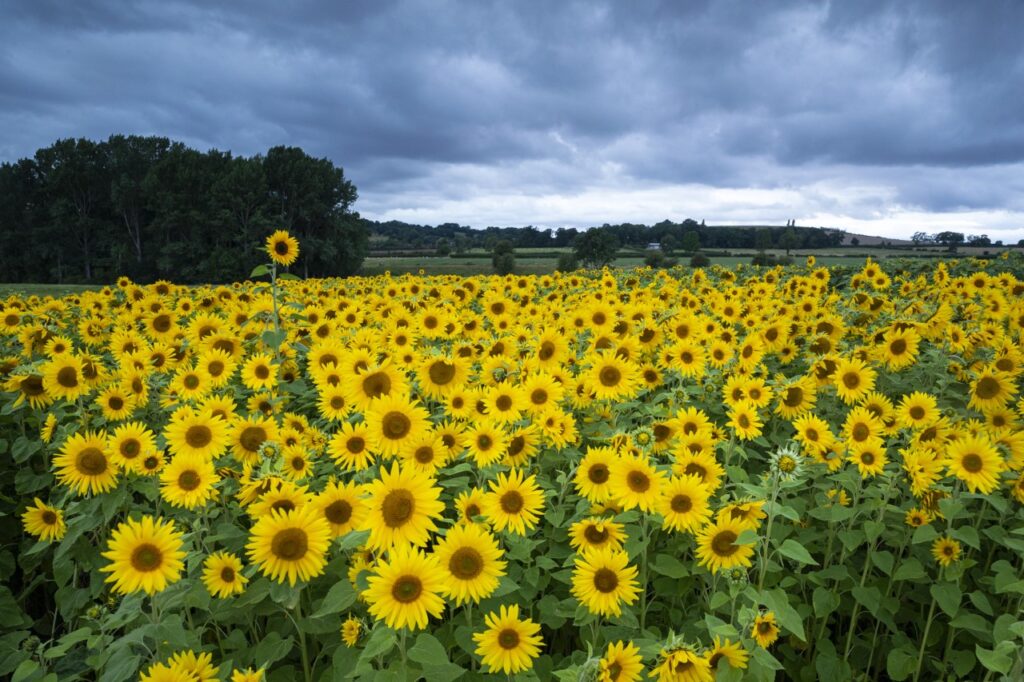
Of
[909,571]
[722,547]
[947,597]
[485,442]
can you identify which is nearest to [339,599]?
[485,442]

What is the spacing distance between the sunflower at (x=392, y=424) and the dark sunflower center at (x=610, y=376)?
2.11 metres

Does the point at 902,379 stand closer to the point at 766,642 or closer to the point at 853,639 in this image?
the point at 853,639

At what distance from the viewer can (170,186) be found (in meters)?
65.2

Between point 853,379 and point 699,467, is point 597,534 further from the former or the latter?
point 853,379

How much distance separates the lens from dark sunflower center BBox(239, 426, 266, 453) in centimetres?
414

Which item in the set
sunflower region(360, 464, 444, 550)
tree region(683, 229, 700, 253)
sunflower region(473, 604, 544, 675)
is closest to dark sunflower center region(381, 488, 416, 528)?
sunflower region(360, 464, 444, 550)

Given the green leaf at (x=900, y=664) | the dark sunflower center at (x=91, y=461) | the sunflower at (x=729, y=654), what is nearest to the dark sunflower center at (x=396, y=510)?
the sunflower at (x=729, y=654)

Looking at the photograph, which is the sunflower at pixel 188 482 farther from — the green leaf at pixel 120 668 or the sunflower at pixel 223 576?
the green leaf at pixel 120 668

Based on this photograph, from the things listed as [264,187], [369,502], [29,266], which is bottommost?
[29,266]

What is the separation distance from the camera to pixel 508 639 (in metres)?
2.82

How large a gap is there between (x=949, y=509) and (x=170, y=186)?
76.6 m

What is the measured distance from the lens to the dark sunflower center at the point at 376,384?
4.11m

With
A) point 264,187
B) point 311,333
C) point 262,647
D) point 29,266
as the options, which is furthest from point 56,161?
point 262,647

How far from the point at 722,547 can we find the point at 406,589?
1888mm
